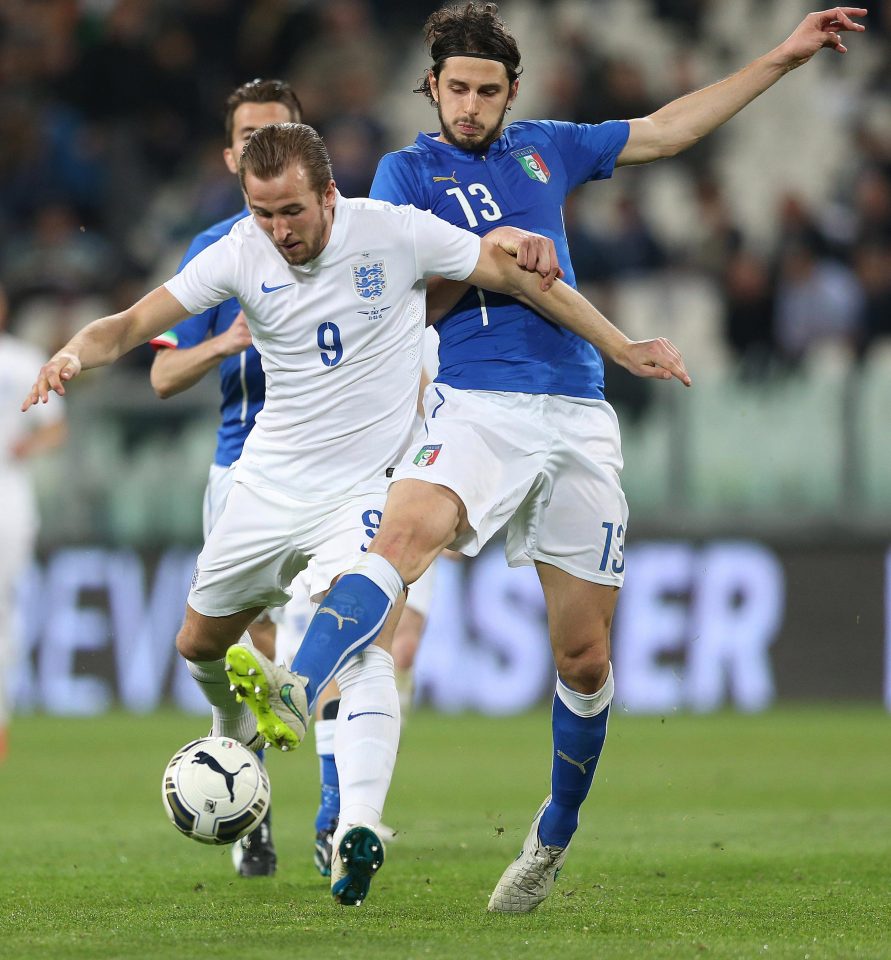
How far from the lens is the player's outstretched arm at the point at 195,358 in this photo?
6.19 meters

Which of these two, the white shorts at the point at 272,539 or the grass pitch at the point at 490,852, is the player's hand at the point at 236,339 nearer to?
the white shorts at the point at 272,539

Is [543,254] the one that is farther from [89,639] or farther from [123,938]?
[89,639]

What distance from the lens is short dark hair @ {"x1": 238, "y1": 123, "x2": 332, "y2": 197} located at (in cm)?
487

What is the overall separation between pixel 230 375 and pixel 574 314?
187 cm

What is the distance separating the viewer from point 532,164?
5656 millimetres

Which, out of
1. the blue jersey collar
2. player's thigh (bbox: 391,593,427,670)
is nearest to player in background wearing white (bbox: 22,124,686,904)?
the blue jersey collar

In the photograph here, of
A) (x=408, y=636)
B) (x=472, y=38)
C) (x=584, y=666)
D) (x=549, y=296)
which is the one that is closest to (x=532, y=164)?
(x=472, y=38)

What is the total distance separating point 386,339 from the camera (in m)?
5.30

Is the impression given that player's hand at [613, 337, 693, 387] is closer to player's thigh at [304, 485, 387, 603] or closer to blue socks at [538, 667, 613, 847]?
player's thigh at [304, 485, 387, 603]

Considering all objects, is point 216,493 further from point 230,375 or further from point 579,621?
point 579,621

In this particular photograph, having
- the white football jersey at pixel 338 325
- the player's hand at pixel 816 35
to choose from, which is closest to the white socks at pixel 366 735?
the white football jersey at pixel 338 325

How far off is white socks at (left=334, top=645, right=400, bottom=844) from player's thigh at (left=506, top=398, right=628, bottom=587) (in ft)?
2.37

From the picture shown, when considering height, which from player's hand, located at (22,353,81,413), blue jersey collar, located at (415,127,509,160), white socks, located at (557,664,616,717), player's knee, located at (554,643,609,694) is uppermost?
blue jersey collar, located at (415,127,509,160)

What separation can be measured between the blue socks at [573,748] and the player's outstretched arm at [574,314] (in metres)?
1.00
